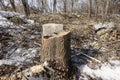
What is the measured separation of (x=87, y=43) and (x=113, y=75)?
149cm

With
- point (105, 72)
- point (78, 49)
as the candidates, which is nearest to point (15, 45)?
point (78, 49)

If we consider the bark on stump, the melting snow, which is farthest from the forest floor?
the bark on stump

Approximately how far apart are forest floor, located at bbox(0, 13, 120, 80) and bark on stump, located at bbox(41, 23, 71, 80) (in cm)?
33

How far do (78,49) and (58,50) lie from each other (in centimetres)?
121

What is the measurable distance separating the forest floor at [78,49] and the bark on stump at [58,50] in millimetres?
328

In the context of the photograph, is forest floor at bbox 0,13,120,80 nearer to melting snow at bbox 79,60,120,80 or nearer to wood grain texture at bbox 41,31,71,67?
melting snow at bbox 79,60,120,80

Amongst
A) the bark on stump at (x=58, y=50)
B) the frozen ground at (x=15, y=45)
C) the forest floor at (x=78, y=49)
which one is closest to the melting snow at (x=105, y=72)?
the forest floor at (x=78, y=49)

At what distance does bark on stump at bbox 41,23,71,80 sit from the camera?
158 inches

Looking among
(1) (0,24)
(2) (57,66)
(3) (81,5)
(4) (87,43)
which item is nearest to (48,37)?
(2) (57,66)

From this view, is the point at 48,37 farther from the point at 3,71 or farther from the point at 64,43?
the point at 3,71

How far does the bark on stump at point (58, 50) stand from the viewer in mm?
4004

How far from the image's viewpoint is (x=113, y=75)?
14.5 feet

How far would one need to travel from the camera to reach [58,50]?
405 cm

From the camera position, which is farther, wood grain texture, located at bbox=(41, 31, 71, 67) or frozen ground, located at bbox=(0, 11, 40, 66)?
frozen ground, located at bbox=(0, 11, 40, 66)
